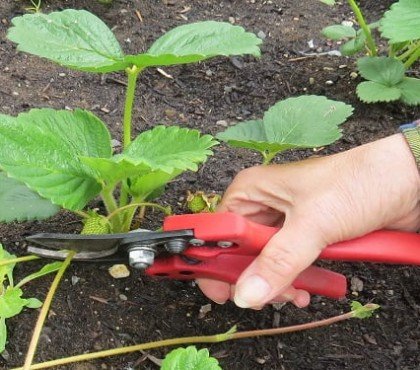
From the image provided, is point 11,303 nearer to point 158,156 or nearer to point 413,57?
point 158,156

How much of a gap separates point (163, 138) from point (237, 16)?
3.47ft

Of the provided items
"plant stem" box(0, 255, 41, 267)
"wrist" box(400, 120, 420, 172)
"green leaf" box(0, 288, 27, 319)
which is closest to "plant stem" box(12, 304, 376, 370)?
"green leaf" box(0, 288, 27, 319)

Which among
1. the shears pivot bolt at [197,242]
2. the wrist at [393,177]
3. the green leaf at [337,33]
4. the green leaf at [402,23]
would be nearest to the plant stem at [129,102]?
the shears pivot bolt at [197,242]

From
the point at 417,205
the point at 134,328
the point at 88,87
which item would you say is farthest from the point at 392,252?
the point at 88,87

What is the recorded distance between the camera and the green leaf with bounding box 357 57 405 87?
6.35 ft

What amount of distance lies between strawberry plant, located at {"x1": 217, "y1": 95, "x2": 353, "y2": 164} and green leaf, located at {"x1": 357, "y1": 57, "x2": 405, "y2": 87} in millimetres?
423

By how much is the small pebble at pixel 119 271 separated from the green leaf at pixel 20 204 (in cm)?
19

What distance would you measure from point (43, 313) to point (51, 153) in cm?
30

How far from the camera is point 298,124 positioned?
1515 millimetres

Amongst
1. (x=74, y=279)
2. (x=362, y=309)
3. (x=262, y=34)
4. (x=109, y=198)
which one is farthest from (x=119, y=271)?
(x=262, y=34)

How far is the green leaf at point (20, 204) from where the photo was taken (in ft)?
4.48

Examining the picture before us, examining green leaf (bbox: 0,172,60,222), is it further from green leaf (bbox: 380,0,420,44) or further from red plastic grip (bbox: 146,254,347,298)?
green leaf (bbox: 380,0,420,44)

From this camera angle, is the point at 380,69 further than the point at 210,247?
Yes

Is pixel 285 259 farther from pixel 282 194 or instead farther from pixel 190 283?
pixel 190 283
